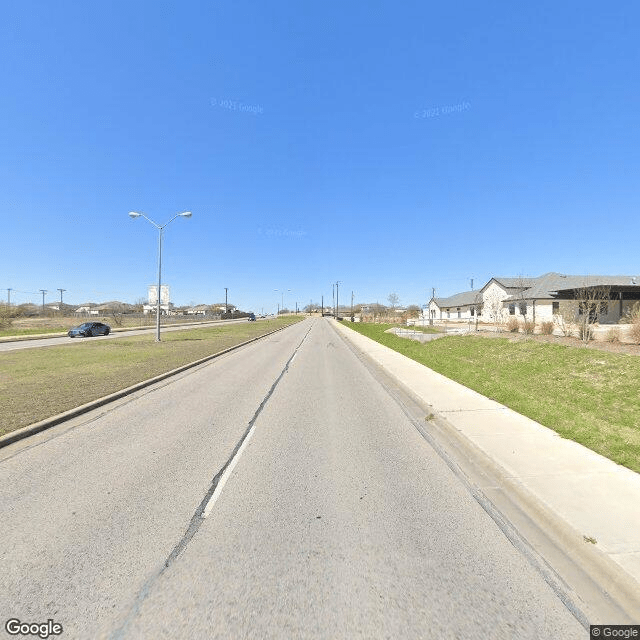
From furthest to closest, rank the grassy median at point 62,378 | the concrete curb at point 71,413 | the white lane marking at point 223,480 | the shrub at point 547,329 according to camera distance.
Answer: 1. the shrub at point 547,329
2. the grassy median at point 62,378
3. the concrete curb at point 71,413
4. the white lane marking at point 223,480

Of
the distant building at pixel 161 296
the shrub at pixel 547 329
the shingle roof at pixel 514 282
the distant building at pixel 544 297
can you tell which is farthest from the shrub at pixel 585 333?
the shingle roof at pixel 514 282

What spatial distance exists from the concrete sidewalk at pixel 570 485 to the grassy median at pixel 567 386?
464 millimetres

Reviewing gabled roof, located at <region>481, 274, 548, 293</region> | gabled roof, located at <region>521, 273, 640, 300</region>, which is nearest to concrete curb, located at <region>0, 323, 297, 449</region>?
gabled roof, located at <region>521, 273, 640, 300</region>

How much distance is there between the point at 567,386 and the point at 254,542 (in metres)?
9.47

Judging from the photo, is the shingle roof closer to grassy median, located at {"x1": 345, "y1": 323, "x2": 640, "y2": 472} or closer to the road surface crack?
grassy median, located at {"x1": 345, "y1": 323, "x2": 640, "y2": 472}

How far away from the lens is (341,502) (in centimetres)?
413

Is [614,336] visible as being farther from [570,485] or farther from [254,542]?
[254,542]

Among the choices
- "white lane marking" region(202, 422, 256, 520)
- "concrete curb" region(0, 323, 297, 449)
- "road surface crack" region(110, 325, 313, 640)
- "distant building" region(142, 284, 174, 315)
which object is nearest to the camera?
"road surface crack" region(110, 325, 313, 640)

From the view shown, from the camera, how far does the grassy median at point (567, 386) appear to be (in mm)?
5863

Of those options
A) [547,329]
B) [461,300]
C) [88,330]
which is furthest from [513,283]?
[88,330]

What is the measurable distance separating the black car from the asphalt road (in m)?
30.2

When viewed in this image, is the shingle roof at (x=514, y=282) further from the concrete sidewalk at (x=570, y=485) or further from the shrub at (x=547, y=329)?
the concrete sidewalk at (x=570, y=485)

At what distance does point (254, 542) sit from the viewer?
3.37 meters

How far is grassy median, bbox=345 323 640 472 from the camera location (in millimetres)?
5863
